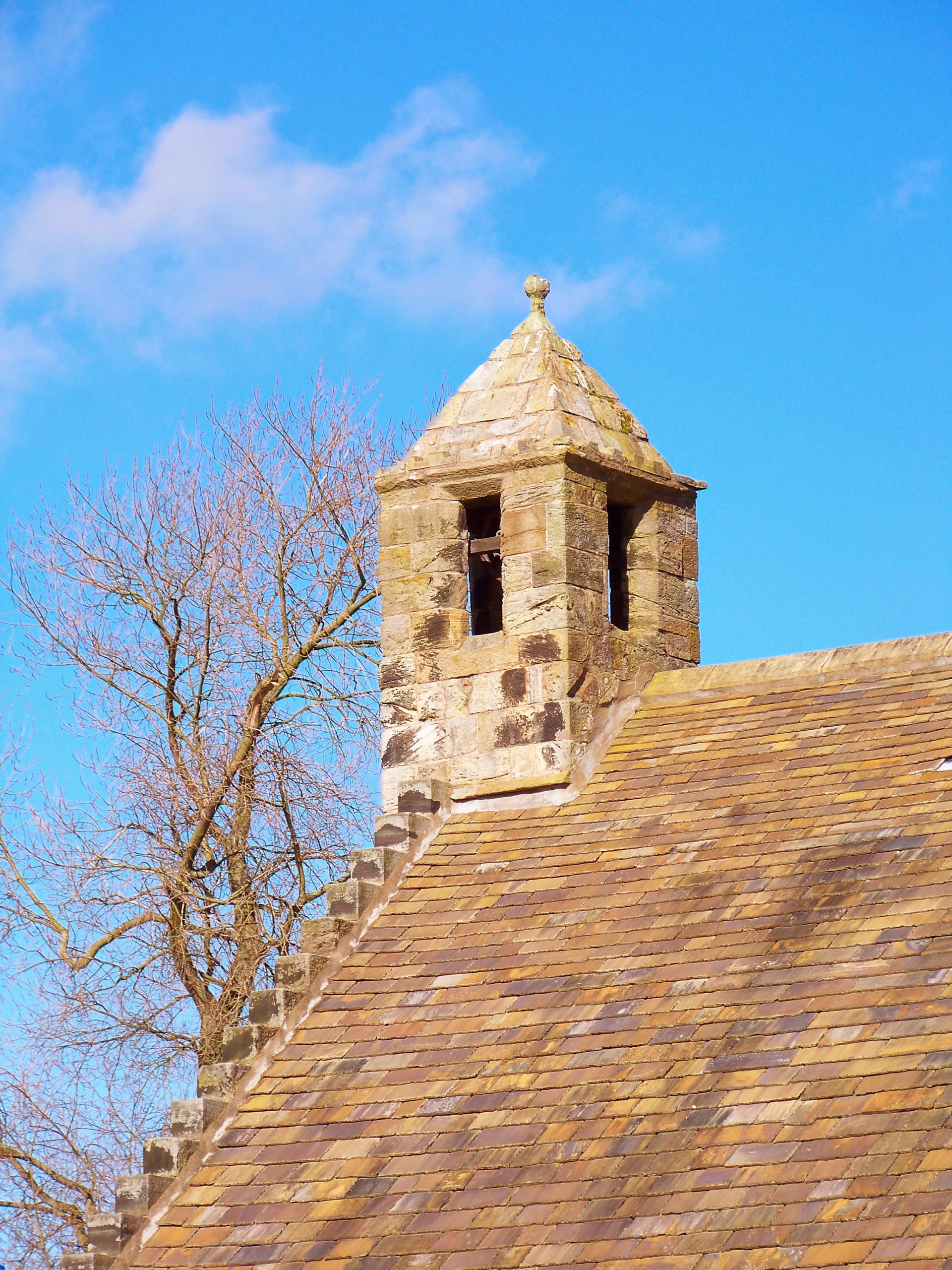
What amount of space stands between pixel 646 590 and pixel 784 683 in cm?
164

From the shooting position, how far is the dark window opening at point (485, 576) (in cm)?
1523

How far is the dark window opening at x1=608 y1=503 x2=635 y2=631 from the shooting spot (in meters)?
15.1

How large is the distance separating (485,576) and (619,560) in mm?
926

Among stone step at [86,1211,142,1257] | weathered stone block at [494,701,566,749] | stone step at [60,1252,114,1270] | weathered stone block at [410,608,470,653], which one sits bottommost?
stone step at [60,1252,114,1270]

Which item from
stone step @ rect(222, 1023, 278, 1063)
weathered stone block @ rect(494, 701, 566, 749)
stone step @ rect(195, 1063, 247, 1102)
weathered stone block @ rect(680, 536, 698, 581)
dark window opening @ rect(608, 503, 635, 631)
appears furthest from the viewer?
weathered stone block @ rect(680, 536, 698, 581)

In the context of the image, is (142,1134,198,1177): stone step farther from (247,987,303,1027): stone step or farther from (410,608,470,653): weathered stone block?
(410,608,470,653): weathered stone block

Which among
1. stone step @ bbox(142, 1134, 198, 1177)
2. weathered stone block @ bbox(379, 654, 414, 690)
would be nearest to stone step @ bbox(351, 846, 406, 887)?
weathered stone block @ bbox(379, 654, 414, 690)

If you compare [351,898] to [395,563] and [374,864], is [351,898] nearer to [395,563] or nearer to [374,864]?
[374,864]

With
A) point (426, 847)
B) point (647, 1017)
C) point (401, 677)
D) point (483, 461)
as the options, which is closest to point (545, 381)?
point (483, 461)

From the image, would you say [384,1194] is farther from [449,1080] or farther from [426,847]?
[426,847]

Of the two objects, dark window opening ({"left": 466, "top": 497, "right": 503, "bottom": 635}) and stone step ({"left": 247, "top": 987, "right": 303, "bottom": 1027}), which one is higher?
dark window opening ({"left": 466, "top": 497, "right": 503, "bottom": 635})

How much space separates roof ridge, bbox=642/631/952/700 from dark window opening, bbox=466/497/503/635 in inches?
53.9

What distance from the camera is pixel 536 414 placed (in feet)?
48.4

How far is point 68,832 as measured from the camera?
18547mm
